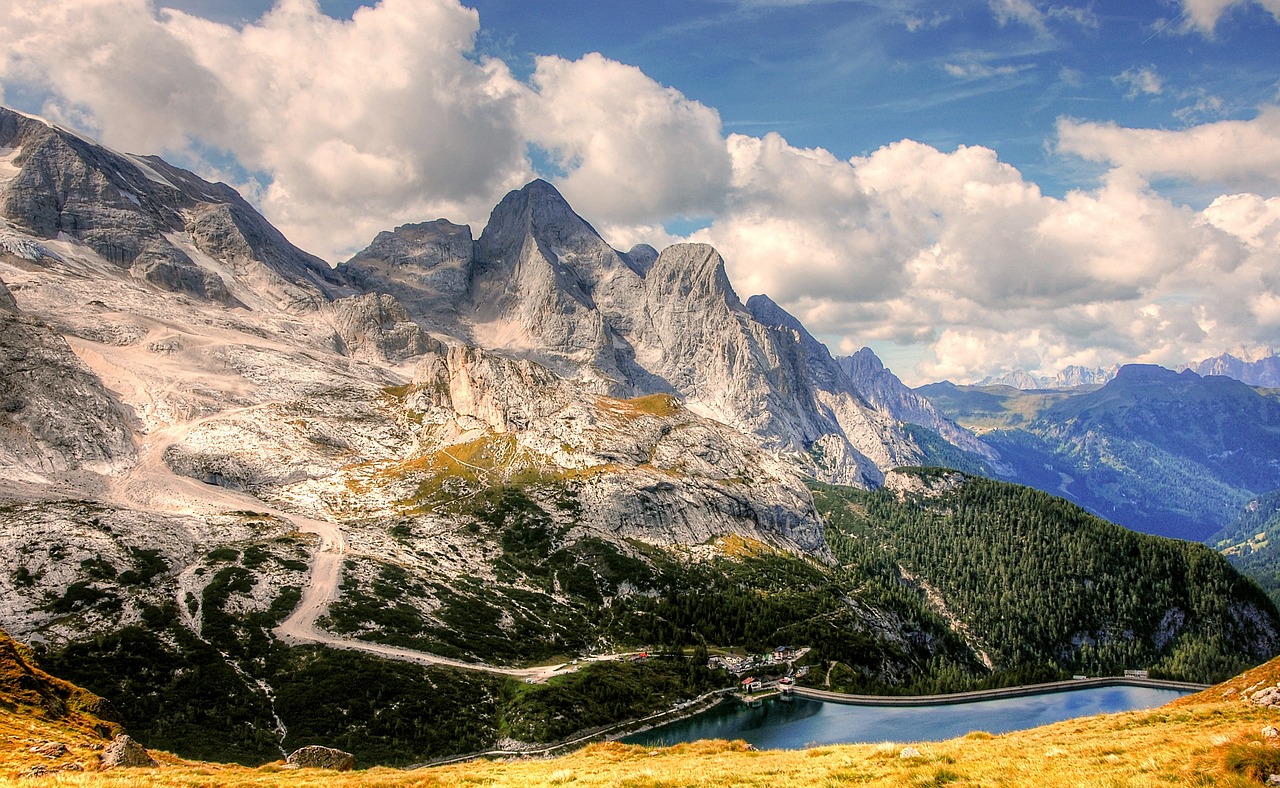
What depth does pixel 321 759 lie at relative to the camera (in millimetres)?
47094

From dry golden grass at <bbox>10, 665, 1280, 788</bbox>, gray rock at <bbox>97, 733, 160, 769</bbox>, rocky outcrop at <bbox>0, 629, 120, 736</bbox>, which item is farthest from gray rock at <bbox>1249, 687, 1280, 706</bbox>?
rocky outcrop at <bbox>0, 629, 120, 736</bbox>

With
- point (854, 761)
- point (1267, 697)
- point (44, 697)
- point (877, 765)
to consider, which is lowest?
point (1267, 697)

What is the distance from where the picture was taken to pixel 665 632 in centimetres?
18725

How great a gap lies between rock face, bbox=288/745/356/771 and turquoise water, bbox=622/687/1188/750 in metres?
81.1

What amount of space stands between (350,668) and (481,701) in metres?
25.8

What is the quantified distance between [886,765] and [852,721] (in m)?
135

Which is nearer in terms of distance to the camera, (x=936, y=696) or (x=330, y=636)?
(x=330, y=636)

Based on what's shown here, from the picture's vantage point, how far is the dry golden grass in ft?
73.6

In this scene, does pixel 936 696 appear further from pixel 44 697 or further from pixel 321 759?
pixel 44 697

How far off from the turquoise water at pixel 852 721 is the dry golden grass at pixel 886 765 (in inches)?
3430

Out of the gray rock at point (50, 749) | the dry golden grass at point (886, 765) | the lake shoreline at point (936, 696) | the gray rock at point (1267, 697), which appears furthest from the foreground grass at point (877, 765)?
the lake shoreline at point (936, 696)

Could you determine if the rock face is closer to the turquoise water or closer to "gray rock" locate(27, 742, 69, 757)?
"gray rock" locate(27, 742, 69, 757)

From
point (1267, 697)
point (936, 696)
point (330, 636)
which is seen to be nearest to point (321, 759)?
point (1267, 697)

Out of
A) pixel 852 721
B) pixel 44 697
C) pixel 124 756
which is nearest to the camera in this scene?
pixel 124 756
